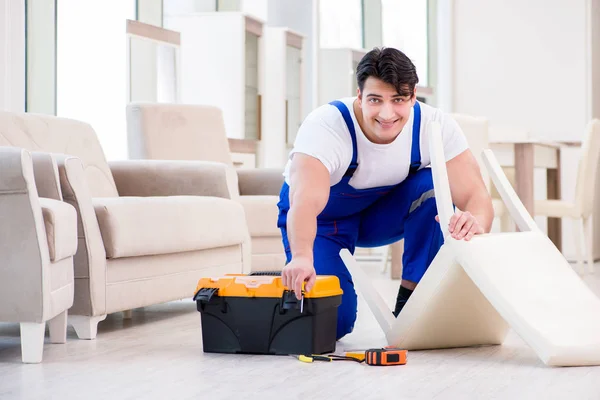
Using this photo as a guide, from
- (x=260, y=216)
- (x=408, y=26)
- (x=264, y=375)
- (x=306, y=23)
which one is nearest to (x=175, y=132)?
(x=260, y=216)

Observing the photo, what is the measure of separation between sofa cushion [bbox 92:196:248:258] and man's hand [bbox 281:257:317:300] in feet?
2.64

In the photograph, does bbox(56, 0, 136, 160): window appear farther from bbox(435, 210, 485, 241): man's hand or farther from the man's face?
bbox(435, 210, 485, 241): man's hand

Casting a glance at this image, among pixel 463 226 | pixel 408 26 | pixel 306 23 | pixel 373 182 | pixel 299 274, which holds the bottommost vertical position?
pixel 299 274

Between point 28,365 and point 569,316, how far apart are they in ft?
4.27

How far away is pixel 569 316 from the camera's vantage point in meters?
2.23

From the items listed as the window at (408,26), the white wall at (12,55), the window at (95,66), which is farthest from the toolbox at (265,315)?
the window at (408,26)

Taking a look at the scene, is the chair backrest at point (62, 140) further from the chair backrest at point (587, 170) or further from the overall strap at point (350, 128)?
the chair backrest at point (587, 170)

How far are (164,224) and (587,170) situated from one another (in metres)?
3.31

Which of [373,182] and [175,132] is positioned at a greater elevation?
[175,132]

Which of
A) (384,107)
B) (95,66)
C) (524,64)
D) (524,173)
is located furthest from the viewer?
(524,64)

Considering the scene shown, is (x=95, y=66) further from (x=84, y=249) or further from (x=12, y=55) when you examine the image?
(x=84, y=249)

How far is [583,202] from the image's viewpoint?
5.58 metres

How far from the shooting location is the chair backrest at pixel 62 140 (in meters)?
3.12

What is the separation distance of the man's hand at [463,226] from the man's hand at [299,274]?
36cm
